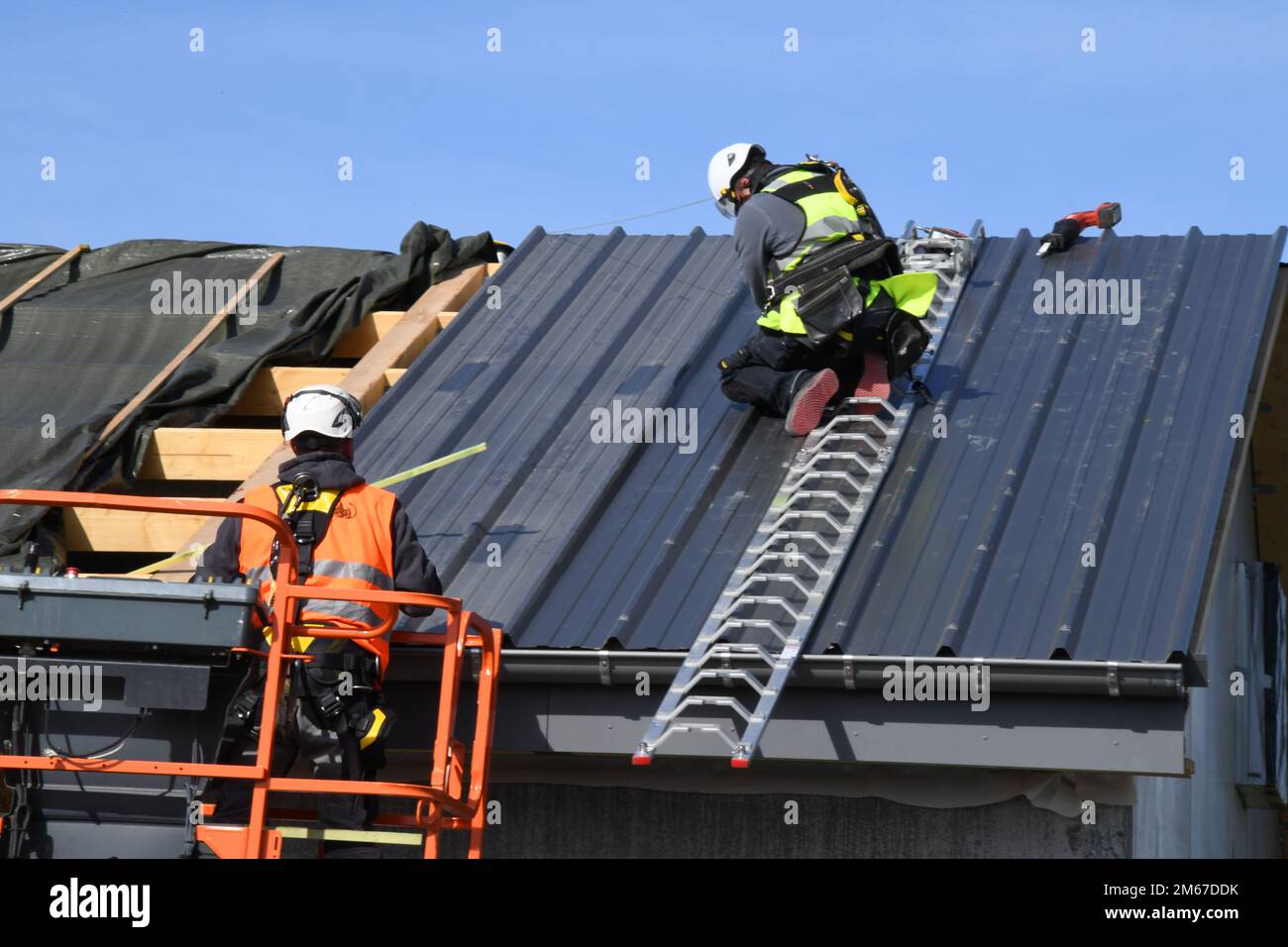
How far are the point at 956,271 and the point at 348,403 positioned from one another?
4761 millimetres

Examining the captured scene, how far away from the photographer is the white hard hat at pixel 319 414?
711 centimetres

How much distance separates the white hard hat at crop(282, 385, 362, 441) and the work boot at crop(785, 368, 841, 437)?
8.65ft

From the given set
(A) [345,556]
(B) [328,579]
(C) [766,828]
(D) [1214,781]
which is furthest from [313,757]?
(D) [1214,781]

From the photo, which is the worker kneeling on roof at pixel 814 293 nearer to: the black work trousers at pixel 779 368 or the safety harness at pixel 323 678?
the black work trousers at pixel 779 368

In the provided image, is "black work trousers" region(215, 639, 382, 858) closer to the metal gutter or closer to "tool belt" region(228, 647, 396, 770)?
"tool belt" region(228, 647, 396, 770)

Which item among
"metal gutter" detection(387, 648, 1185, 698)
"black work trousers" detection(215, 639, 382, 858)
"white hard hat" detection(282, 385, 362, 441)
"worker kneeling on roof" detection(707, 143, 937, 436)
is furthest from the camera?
"worker kneeling on roof" detection(707, 143, 937, 436)

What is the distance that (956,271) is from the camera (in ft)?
35.0

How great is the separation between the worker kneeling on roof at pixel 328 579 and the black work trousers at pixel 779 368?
2666 millimetres

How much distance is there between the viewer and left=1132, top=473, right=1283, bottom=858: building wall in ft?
26.7

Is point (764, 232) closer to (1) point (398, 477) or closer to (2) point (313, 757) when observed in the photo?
(1) point (398, 477)

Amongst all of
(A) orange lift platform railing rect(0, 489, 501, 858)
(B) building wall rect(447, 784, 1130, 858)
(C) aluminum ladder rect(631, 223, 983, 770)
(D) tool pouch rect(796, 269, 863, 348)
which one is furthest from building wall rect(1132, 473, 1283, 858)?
(A) orange lift platform railing rect(0, 489, 501, 858)

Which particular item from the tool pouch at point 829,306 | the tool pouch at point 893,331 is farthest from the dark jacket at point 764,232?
the tool pouch at point 893,331
